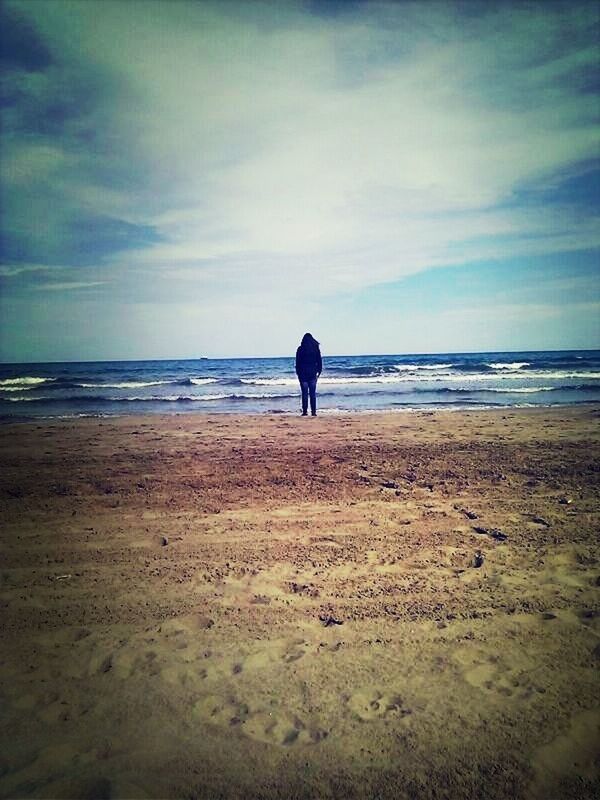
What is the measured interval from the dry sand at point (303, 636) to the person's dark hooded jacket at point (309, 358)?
6.59 meters

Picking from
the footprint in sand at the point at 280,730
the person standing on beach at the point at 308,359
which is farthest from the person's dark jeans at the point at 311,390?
the footprint in sand at the point at 280,730

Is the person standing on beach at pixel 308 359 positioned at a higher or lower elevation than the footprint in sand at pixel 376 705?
higher

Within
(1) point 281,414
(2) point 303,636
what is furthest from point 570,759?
(1) point 281,414

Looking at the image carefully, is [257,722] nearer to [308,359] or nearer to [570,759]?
[570,759]

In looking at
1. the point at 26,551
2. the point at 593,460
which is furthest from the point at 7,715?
the point at 593,460

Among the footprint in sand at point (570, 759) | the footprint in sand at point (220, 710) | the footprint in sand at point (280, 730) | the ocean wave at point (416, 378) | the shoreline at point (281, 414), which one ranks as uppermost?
the ocean wave at point (416, 378)

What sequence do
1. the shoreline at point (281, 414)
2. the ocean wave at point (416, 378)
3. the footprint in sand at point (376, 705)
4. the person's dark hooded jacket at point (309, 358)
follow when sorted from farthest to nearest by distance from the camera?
1. the ocean wave at point (416, 378)
2. the shoreline at point (281, 414)
3. the person's dark hooded jacket at point (309, 358)
4. the footprint in sand at point (376, 705)

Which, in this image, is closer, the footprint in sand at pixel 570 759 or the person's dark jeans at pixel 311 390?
the footprint in sand at pixel 570 759

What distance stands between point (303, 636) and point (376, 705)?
0.73 metres

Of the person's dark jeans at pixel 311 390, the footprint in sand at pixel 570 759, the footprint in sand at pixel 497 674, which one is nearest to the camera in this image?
the footprint in sand at pixel 570 759

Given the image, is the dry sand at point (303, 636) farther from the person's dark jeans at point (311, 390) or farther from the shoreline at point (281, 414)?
the shoreline at point (281, 414)

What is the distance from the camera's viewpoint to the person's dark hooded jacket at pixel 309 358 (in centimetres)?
1284

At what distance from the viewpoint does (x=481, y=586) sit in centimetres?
378

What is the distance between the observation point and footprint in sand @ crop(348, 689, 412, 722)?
8.43 ft
